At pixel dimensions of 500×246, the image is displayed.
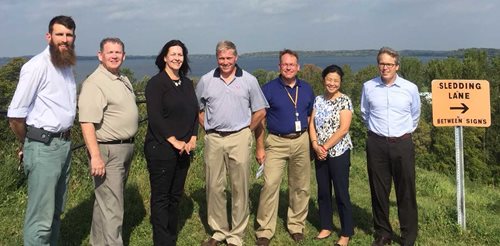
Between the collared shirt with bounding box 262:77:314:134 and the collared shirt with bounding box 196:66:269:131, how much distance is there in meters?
0.24

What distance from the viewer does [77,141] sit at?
261 inches

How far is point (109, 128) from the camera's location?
3795 mm

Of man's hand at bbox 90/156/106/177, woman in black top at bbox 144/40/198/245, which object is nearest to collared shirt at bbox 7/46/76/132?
man's hand at bbox 90/156/106/177

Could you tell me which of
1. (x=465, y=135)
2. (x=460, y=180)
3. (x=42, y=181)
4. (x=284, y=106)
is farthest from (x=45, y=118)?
(x=465, y=135)

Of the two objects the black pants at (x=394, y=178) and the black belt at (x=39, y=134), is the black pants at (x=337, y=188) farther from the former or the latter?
the black belt at (x=39, y=134)

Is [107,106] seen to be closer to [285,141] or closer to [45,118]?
[45,118]

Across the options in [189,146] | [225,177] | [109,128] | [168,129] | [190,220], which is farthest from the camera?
[190,220]

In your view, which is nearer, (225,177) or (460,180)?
(225,177)

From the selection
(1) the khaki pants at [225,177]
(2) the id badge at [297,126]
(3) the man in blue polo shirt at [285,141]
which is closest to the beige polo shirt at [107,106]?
(1) the khaki pants at [225,177]

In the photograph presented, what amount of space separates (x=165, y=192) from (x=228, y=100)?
108cm

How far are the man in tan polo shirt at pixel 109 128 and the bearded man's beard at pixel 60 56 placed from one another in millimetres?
285

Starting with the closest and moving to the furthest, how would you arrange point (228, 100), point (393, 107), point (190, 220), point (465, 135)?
point (228, 100) < point (393, 107) < point (190, 220) < point (465, 135)

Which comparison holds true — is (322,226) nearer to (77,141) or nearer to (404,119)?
(404,119)

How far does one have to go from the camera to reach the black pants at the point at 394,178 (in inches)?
179
